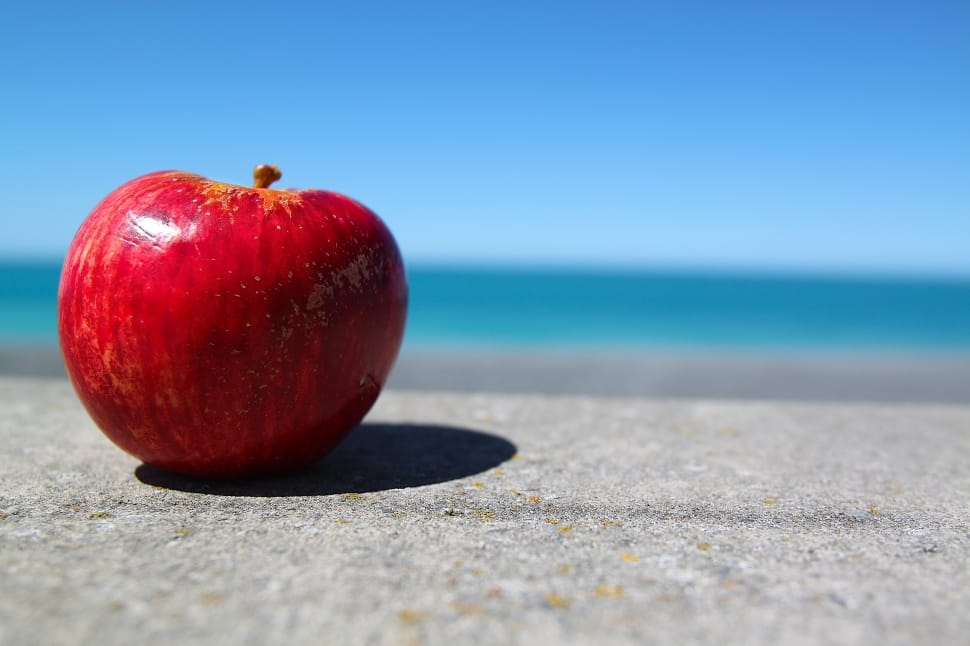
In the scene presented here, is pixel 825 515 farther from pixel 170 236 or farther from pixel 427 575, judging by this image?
pixel 170 236

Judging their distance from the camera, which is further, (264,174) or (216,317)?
(264,174)

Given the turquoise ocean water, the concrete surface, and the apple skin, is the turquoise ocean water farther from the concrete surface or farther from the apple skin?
the apple skin

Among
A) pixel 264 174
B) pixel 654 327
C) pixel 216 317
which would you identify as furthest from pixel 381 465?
pixel 654 327

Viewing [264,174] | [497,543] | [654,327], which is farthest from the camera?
[654,327]

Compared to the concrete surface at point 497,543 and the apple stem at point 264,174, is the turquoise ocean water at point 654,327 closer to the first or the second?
the concrete surface at point 497,543

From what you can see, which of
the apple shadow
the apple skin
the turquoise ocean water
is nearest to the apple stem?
the apple skin

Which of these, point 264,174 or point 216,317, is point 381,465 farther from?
point 264,174
